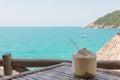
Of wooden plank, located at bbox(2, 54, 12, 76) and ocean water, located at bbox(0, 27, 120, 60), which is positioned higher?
wooden plank, located at bbox(2, 54, 12, 76)

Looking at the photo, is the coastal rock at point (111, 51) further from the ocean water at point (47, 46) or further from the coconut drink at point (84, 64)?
the coconut drink at point (84, 64)

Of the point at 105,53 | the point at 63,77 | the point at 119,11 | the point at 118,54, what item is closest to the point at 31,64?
the point at 63,77

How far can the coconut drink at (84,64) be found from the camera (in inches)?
85.0

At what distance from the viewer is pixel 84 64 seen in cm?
216

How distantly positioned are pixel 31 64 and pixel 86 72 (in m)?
1.70

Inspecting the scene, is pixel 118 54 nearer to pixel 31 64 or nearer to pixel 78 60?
pixel 31 64

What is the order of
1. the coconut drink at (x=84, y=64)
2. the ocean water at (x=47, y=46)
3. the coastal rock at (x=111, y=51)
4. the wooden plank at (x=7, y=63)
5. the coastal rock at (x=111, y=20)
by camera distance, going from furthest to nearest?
the coastal rock at (x=111, y=20)
the ocean water at (x=47, y=46)
the coastal rock at (x=111, y=51)
the wooden plank at (x=7, y=63)
the coconut drink at (x=84, y=64)

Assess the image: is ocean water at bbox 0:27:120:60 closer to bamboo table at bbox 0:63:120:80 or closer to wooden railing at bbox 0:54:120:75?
wooden railing at bbox 0:54:120:75

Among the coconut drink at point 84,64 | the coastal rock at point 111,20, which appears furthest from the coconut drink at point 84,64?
the coastal rock at point 111,20

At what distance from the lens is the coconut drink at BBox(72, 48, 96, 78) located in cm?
216

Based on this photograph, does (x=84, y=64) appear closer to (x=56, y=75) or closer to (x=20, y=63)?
(x=56, y=75)

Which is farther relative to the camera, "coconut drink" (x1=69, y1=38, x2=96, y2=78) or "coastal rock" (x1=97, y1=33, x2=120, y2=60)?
"coastal rock" (x1=97, y1=33, x2=120, y2=60)

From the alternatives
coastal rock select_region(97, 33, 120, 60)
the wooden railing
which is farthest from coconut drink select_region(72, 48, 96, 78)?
coastal rock select_region(97, 33, 120, 60)

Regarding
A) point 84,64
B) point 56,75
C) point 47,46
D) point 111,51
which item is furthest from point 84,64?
point 47,46
